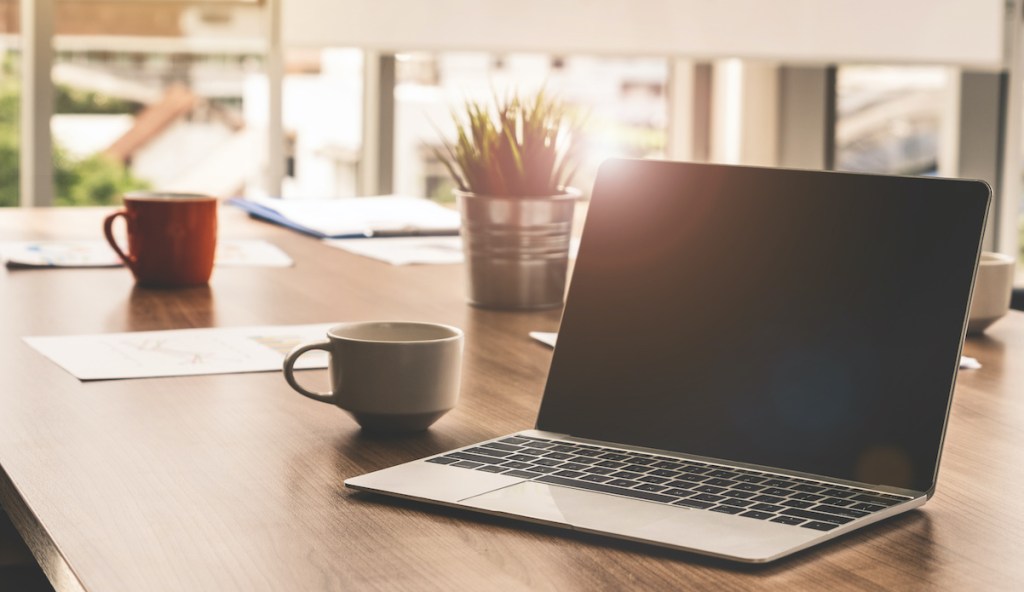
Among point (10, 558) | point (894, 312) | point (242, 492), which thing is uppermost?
point (894, 312)

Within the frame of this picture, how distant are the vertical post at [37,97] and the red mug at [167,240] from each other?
1.90 metres

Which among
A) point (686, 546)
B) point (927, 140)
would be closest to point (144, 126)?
point (927, 140)

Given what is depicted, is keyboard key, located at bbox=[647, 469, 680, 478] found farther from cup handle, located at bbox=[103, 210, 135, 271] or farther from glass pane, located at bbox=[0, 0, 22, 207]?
glass pane, located at bbox=[0, 0, 22, 207]

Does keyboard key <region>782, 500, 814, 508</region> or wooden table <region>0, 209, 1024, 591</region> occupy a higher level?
keyboard key <region>782, 500, 814, 508</region>

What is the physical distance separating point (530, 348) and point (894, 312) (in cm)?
45

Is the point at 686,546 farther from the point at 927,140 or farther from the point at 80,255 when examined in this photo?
the point at 927,140

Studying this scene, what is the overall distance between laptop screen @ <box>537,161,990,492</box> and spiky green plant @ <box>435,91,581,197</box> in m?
0.40

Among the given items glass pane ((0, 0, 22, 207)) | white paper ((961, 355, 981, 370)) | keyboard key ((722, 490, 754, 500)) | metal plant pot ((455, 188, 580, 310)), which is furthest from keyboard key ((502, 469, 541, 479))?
glass pane ((0, 0, 22, 207))

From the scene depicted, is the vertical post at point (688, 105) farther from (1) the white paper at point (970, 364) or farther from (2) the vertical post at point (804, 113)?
(1) the white paper at point (970, 364)

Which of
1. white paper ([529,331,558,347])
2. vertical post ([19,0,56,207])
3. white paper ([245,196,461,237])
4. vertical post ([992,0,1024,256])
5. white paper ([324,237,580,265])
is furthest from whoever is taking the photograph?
vertical post ([992,0,1024,256])

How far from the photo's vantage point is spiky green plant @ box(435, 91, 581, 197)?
1245 millimetres

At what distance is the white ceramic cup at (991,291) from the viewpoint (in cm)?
115

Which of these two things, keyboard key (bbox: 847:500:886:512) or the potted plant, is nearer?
keyboard key (bbox: 847:500:886:512)

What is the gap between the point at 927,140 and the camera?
3887 millimetres
